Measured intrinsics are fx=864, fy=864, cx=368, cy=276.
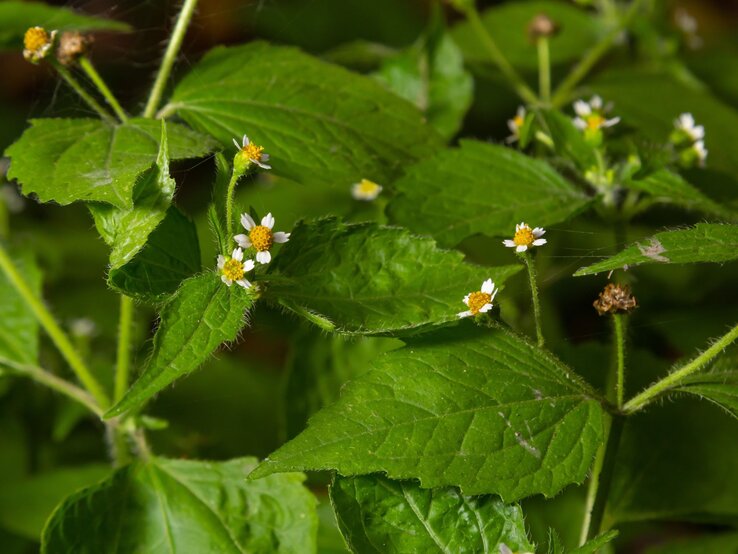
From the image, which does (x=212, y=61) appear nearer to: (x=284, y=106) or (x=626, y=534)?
(x=284, y=106)

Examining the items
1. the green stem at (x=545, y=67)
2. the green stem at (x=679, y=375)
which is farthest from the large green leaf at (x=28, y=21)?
the green stem at (x=679, y=375)

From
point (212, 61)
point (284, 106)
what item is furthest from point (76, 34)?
point (284, 106)

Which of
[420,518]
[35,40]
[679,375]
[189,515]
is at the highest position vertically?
[35,40]

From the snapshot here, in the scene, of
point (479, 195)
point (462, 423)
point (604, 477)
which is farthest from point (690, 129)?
point (462, 423)

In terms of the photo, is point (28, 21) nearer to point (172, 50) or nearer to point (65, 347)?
point (172, 50)

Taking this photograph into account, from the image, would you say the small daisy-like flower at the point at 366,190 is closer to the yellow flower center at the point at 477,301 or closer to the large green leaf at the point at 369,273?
the large green leaf at the point at 369,273

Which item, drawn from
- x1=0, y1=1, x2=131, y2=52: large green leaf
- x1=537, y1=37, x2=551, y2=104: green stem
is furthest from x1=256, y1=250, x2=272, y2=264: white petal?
x1=537, y1=37, x2=551, y2=104: green stem
